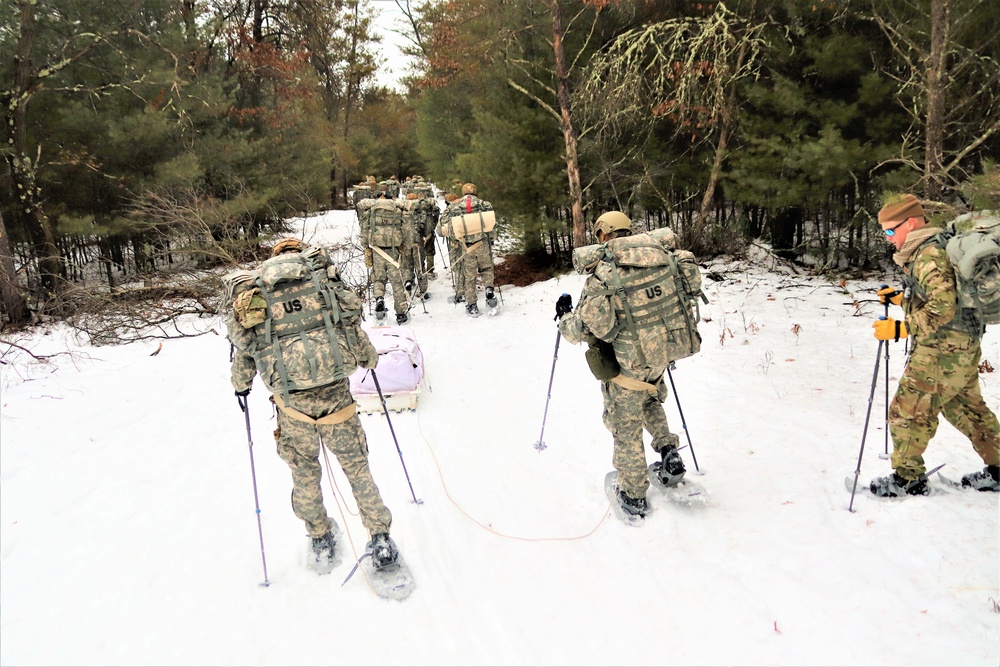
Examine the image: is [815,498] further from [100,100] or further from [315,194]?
[315,194]

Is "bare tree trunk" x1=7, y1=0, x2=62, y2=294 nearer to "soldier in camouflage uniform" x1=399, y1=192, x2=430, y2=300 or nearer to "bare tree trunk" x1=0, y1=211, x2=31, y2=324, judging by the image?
"bare tree trunk" x1=0, y1=211, x2=31, y2=324

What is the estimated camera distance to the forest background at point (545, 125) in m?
8.19

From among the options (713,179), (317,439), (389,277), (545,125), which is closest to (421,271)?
(389,277)

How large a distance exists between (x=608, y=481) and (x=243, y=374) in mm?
2863

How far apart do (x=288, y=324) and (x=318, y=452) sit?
2.93 feet

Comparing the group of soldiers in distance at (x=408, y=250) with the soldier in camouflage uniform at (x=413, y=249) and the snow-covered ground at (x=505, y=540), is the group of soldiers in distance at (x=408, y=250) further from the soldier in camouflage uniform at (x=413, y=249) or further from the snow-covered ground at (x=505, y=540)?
the snow-covered ground at (x=505, y=540)

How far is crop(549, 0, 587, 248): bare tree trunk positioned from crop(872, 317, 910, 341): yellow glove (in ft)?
24.3

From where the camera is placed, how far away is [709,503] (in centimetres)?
401

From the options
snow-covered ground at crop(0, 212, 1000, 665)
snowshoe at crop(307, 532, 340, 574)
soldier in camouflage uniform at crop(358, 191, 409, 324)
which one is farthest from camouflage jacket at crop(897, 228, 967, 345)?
soldier in camouflage uniform at crop(358, 191, 409, 324)

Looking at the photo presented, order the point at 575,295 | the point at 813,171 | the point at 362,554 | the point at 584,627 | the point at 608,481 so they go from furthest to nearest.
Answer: the point at 575,295, the point at 813,171, the point at 608,481, the point at 362,554, the point at 584,627

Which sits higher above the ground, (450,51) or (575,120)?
(450,51)

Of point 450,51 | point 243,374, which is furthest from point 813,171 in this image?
point 450,51

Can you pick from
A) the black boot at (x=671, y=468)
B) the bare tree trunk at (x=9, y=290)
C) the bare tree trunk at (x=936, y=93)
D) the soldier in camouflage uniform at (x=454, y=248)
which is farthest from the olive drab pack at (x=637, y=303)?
the bare tree trunk at (x=9, y=290)

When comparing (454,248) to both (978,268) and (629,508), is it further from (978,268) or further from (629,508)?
(978,268)
